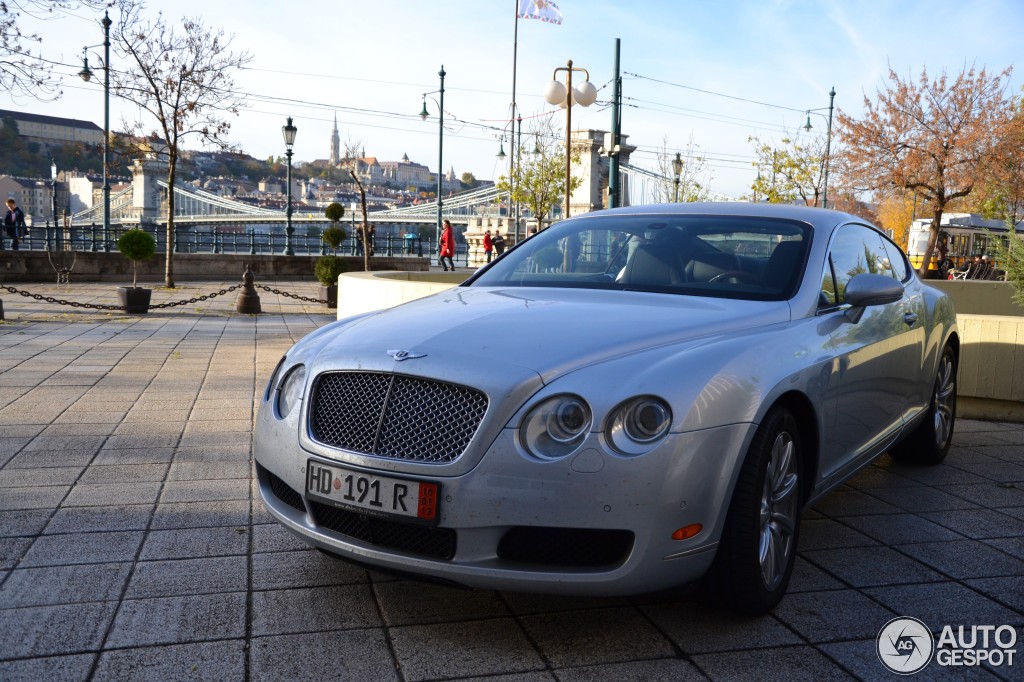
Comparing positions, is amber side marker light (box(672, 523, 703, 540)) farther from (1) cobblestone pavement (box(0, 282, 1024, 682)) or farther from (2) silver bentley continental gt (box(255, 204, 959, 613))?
(1) cobblestone pavement (box(0, 282, 1024, 682))

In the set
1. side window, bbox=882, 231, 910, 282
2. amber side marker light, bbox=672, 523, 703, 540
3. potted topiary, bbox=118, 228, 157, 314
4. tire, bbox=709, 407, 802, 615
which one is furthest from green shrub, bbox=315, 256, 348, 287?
amber side marker light, bbox=672, 523, 703, 540

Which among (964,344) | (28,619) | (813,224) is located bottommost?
(28,619)

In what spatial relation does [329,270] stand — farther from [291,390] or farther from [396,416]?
[396,416]

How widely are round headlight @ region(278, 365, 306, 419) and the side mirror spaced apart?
2.22 metres

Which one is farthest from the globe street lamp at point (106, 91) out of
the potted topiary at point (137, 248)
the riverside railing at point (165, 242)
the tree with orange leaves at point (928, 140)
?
the tree with orange leaves at point (928, 140)

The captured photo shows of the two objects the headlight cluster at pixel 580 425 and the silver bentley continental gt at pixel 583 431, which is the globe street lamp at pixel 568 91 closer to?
the silver bentley continental gt at pixel 583 431

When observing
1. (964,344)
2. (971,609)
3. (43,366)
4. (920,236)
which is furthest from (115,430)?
(920,236)

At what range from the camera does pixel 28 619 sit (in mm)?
3096

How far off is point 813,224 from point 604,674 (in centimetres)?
233

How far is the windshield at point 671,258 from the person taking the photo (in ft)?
12.6

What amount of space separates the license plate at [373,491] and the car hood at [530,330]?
338 millimetres

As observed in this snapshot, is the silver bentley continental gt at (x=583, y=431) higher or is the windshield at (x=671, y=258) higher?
the windshield at (x=671, y=258)

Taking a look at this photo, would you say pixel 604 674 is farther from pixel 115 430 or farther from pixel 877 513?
pixel 115 430

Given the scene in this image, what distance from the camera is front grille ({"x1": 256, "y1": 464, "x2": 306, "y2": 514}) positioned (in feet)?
10.6
